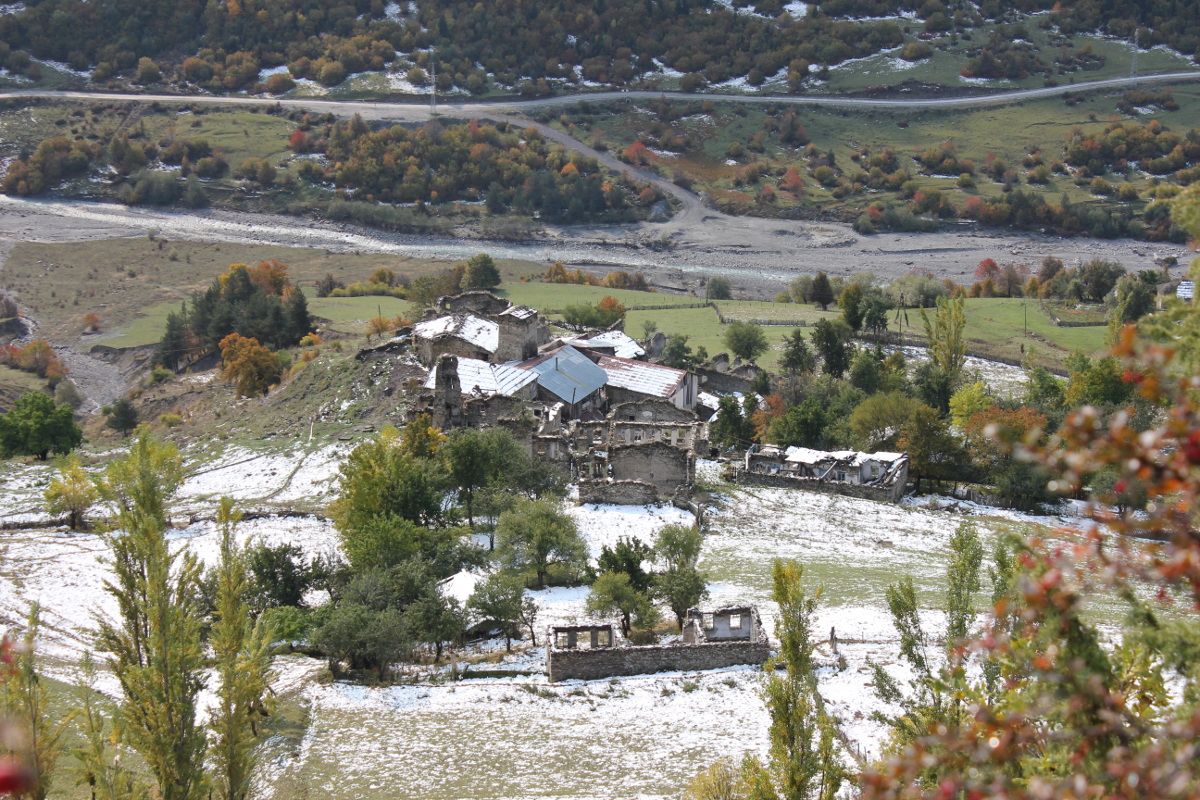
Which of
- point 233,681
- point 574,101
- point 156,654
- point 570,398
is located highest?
point 574,101

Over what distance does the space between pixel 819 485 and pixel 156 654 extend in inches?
1448

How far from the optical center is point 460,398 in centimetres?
5447

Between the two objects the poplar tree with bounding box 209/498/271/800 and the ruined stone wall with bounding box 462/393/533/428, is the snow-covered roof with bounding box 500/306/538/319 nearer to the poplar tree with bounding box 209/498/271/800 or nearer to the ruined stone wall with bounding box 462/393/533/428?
the ruined stone wall with bounding box 462/393/533/428

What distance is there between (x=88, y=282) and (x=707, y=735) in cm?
10690

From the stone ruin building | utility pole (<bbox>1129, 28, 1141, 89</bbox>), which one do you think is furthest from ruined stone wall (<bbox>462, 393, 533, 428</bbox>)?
utility pole (<bbox>1129, 28, 1141, 89</bbox>)

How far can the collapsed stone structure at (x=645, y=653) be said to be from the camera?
32.2 meters

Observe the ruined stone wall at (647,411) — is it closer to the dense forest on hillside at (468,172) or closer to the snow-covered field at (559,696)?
the snow-covered field at (559,696)

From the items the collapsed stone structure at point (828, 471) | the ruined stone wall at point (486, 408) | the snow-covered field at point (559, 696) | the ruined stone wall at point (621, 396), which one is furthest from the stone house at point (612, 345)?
the snow-covered field at point (559, 696)

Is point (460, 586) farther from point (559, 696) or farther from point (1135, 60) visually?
point (1135, 60)

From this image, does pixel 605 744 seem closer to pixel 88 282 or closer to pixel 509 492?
pixel 509 492

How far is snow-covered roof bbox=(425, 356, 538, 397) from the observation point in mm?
55781

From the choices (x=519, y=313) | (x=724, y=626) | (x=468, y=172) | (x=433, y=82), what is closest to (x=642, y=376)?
(x=519, y=313)

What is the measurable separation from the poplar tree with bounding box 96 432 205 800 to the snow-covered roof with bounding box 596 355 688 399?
36.0 meters

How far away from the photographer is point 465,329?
6312 cm
